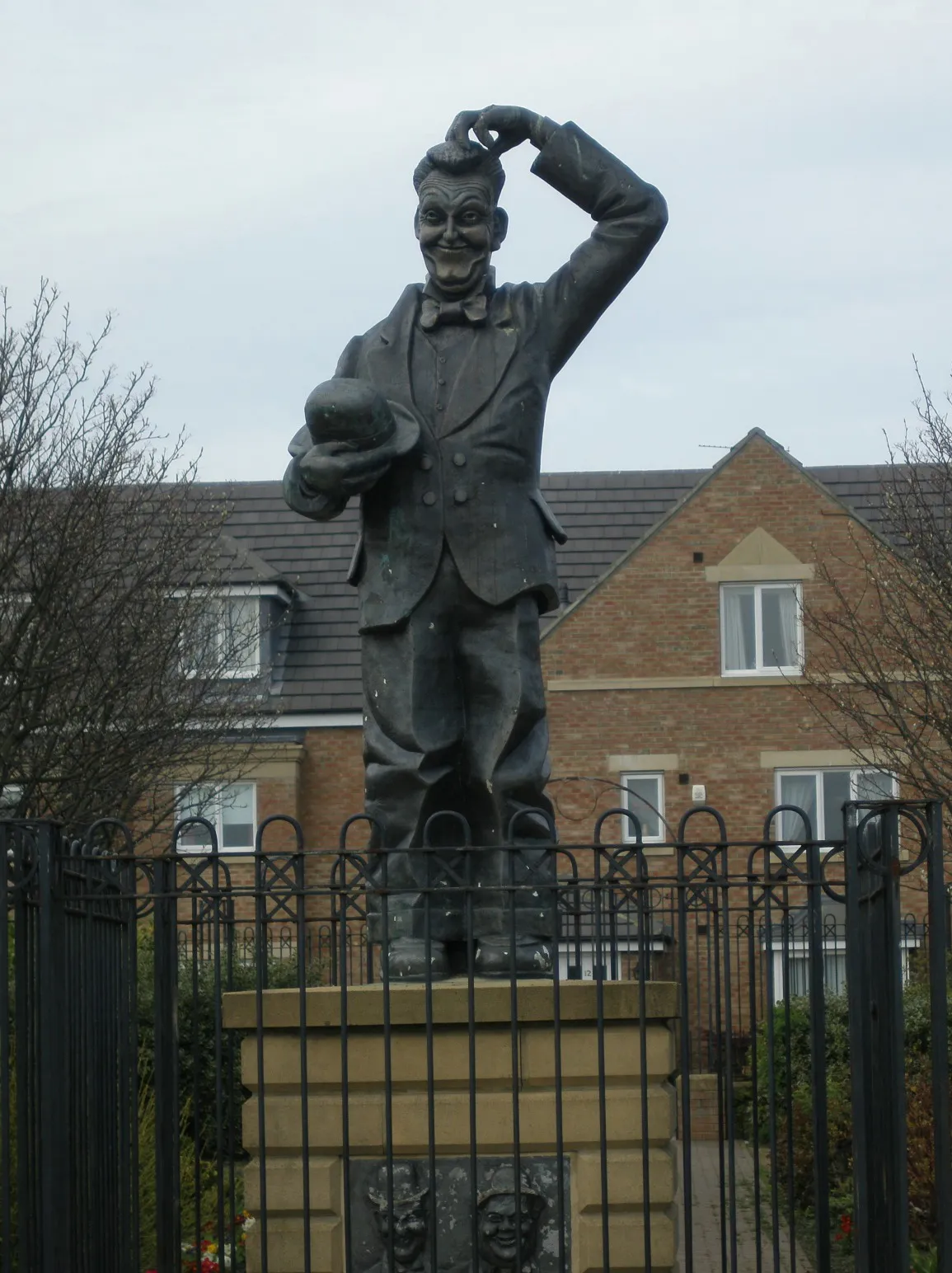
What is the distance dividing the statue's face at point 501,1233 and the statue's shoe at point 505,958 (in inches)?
27.1

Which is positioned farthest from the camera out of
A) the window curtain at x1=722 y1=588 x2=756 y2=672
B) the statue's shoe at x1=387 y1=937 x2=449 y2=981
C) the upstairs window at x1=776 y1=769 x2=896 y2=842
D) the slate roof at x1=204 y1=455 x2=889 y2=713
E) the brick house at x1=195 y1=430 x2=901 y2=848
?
the slate roof at x1=204 y1=455 x2=889 y2=713

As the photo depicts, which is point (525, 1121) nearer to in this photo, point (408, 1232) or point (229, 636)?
point (408, 1232)

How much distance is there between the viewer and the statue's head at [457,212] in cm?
651

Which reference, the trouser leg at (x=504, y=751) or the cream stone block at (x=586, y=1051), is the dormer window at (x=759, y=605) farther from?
the cream stone block at (x=586, y=1051)

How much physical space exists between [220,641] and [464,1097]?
56.9ft

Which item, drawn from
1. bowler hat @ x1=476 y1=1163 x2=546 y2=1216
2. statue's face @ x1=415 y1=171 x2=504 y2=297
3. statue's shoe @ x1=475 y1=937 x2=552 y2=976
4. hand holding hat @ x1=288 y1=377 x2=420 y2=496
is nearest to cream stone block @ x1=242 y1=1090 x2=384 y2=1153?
bowler hat @ x1=476 y1=1163 x2=546 y2=1216

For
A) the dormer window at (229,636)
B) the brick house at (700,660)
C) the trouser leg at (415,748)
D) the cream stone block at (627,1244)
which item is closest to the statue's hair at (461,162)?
the trouser leg at (415,748)

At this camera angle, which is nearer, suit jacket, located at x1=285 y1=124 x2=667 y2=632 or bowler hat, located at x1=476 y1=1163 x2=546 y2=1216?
bowler hat, located at x1=476 y1=1163 x2=546 y2=1216

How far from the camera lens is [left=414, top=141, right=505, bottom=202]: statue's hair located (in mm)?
6500

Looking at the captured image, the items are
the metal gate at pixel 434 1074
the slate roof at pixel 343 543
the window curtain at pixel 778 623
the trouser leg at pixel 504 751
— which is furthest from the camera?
the slate roof at pixel 343 543

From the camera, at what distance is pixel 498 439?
6527 millimetres

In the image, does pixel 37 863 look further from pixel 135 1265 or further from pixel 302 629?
pixel 302 629

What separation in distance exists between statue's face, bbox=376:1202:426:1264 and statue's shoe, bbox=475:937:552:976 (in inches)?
29.3

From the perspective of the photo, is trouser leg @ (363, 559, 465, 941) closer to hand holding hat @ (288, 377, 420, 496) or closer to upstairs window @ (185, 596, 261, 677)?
hand holding hat @ (288, 377, 420, 496)
